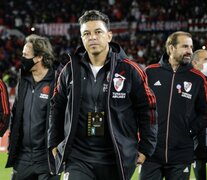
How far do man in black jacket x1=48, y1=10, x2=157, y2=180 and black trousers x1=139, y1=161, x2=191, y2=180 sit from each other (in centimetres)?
137

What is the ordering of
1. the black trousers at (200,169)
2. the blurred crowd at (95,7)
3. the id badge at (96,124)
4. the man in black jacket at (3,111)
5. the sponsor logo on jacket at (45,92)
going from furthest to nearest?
the blurred crowd at (95,7) → the black trousers at (200,169) → the man in black jacket at (3,111) → the sponsor logo on jacket at (45,92) → the id badge at (96,124)

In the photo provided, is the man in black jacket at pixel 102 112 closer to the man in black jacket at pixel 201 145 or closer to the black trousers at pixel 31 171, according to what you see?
the black trousers at pixel 31 171

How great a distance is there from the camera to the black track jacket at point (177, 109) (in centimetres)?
595

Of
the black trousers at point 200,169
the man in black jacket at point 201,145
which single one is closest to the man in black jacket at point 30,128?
the man in black jacket at point 201,145

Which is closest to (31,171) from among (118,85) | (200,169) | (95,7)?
(118,85)

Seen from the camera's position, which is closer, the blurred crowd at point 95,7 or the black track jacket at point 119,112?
the black track jacket at point 119,112

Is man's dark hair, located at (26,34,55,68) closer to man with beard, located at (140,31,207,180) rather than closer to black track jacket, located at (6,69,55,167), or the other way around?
black track jacket, located at (6,69,55,167)

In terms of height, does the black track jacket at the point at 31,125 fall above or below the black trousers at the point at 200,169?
above

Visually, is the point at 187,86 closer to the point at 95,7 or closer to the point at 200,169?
the point at 200,169

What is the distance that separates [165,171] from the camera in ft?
19.8

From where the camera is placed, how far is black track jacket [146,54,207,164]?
5949mm

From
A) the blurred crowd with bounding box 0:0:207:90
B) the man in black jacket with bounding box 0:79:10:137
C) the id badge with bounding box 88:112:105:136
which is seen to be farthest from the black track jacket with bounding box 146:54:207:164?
the blurred crowd with bounding box 0:0:207:90

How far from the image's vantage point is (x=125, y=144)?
14.8 ft

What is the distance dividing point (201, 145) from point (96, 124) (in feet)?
9.25
